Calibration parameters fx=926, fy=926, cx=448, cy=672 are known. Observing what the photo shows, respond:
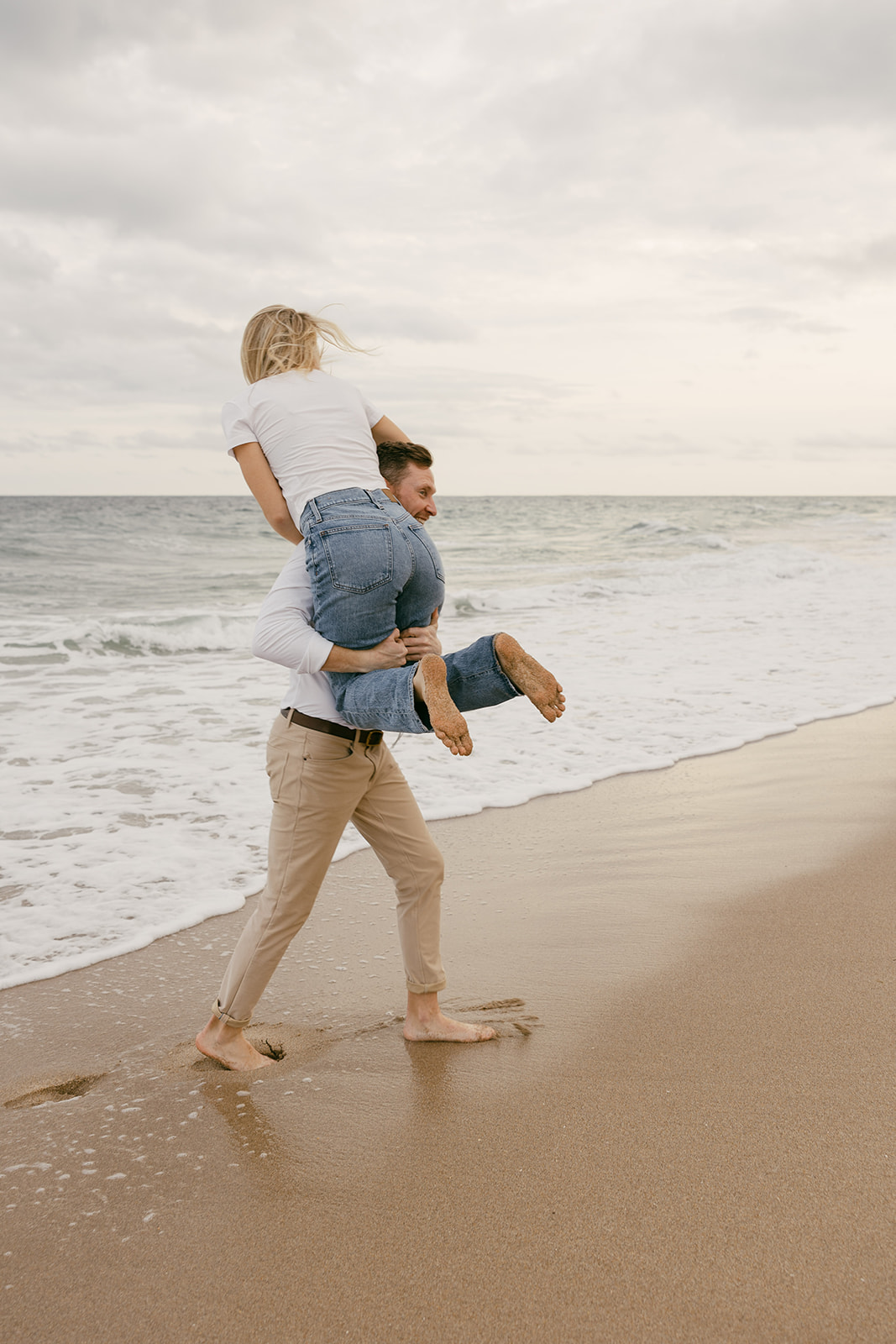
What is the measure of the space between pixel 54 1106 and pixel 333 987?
990 millimetres

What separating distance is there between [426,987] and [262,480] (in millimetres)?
1571

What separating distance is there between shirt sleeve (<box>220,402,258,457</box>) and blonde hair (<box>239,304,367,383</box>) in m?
0.15

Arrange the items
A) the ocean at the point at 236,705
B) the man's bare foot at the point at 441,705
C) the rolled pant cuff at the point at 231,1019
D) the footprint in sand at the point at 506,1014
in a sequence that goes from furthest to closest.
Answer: the ocean at the point at 236,705 < the footprint in sand at the point at 506,1014 < the rolled pant cuff at the point at 231,1019 < the man's bare foot at the point at 441,705

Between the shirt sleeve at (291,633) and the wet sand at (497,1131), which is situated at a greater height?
the shirt sleeve at (291,633)

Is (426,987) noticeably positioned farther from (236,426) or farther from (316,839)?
(236,426)

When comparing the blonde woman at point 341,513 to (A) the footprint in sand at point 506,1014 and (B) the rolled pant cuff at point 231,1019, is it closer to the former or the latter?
(B) the rolled pant cuff at point 231,1019

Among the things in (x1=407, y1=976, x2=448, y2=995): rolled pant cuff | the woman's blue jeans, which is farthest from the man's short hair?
(x1=407, y1=976, x2=448, y2=995): rolled pant cuff

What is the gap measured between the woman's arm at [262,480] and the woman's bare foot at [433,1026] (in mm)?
1474

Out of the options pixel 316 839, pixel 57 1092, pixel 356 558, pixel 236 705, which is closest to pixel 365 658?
pixel 356 558

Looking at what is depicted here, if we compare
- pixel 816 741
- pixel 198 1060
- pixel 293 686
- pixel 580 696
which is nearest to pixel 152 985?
pixel 198 1060

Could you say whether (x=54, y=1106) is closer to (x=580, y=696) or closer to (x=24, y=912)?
(x=24, y=912)

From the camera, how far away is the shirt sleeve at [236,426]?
247 centimetres

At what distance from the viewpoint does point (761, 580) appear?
60.1ft

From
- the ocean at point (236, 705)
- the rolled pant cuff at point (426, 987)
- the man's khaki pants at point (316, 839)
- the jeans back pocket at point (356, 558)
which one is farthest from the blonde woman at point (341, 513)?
the ocean at point (236, 705)
